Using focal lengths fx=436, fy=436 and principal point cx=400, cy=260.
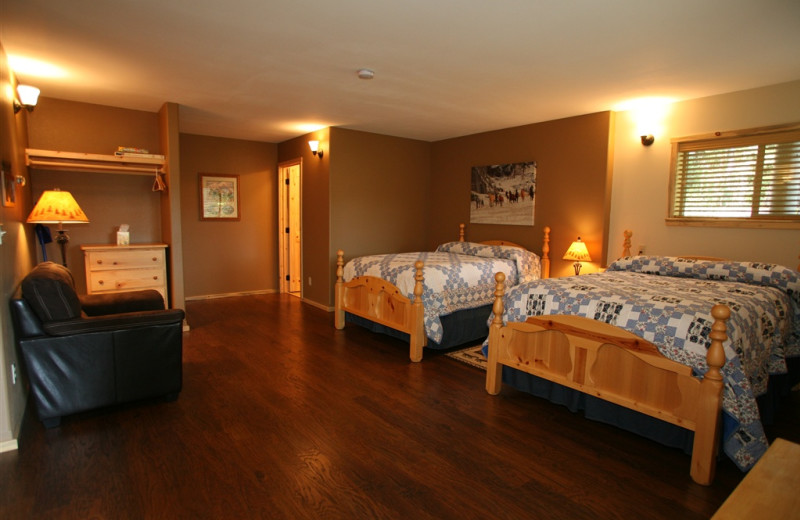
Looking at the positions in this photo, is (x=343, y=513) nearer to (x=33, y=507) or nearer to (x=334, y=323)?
(x=33, y=507)

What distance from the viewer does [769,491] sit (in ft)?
3.50

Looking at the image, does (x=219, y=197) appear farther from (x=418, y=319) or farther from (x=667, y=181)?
(x=667, y=181)

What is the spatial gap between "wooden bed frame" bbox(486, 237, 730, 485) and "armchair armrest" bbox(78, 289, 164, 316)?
280cm

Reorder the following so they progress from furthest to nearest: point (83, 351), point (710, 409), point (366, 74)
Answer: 1. point (366, 74)
2. point (83, 351)
3. point (710, 409)

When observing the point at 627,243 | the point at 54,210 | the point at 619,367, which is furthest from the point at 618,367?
the point at 54,210

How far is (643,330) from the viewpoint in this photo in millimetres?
2445

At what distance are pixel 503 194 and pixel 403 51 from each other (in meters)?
3.00

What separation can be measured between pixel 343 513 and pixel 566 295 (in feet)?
6.18

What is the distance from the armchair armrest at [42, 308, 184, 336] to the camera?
8.52 ft

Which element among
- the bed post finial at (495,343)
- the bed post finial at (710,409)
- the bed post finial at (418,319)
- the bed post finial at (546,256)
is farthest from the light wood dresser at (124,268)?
the bed post finial at (710,409)

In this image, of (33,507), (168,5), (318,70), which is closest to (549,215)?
(318,70)

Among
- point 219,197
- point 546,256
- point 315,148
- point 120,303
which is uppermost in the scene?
point 315,148

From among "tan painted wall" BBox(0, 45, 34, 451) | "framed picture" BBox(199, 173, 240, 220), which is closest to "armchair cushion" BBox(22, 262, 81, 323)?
"tan painted wall" BBox(0, 45, 34, 451)

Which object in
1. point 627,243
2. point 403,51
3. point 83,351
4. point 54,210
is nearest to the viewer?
point 83,351
